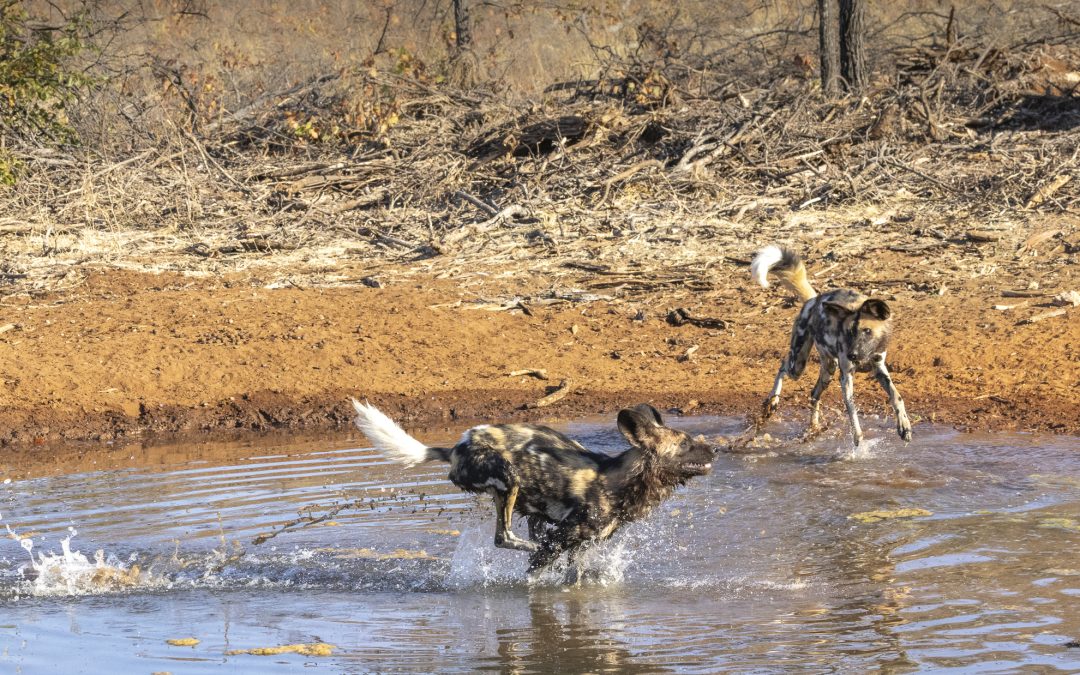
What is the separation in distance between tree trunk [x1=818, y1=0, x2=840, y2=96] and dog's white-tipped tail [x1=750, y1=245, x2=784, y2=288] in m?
7.18

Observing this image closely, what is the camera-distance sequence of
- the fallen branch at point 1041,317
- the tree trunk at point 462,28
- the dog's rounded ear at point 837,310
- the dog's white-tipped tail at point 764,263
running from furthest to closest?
the tree trunk at point 462,28
the fallen branch at point 1041,317
the dog's white-tipped tail at point 764,263
the dog's rounded ear at point 837,310

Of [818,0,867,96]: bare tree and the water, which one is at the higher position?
[818,0,867,96]: bare tree

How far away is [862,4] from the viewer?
15.9m

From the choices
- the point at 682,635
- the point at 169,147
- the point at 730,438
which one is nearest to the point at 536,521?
the point at 682,635

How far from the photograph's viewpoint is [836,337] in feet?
28.0

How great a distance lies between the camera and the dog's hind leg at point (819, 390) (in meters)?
8.90

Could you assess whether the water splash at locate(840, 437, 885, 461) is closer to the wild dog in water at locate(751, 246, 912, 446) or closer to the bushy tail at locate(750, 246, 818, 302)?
the wild dog in water at locate(751, 246, 912, 446)

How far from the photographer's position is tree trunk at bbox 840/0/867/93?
51.6 feet

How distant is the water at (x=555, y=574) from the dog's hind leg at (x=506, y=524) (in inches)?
10.1

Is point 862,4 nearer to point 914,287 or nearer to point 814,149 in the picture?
point 814,149

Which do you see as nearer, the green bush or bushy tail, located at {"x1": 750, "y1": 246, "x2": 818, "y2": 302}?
bushy tail, located at {"x1": 750, "y1": 246, "x2": 818, "y2": 302}

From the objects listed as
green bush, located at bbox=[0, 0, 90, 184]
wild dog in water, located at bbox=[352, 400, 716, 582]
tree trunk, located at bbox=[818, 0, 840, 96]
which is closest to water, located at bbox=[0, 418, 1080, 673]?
wild dog in water, located at bbox=[352, 400, 716, 582]

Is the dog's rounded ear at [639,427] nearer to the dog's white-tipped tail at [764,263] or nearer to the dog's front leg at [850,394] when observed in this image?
the dog's front leg at [850,394]

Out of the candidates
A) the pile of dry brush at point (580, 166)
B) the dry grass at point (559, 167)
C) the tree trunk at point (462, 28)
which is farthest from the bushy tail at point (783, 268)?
the tree trunk at point (462, 28)
